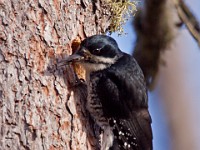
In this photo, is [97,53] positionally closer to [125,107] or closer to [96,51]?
[96,51]

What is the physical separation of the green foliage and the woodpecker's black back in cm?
36

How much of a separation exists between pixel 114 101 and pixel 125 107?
7 centimetres

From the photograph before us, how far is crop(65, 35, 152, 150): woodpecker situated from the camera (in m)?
3.40

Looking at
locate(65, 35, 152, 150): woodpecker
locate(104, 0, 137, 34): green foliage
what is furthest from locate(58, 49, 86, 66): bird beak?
locate(104, 0, 137, 34): green foliage

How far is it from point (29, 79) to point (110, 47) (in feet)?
1.81

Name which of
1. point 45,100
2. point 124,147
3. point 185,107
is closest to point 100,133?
point 124,147

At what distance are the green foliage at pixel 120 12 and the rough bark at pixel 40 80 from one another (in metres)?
0.27

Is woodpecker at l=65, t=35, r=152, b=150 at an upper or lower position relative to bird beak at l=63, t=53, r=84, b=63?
lower

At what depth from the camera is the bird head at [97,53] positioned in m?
3.36

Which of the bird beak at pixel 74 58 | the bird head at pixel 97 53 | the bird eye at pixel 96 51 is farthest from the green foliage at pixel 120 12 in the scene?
the bird beak at pixel 74 58

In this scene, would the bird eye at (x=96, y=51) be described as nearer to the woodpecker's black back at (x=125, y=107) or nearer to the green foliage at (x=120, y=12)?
the woodpecker's black back at (x=125, y=107)

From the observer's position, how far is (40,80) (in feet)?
10.6

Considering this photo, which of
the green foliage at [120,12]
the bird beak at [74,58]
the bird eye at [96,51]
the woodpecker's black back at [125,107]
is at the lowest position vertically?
the woodpecker's black back at [125,107]

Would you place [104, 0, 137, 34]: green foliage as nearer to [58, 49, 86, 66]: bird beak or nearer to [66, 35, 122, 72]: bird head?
[66, 35, 122, 72]: bird head
